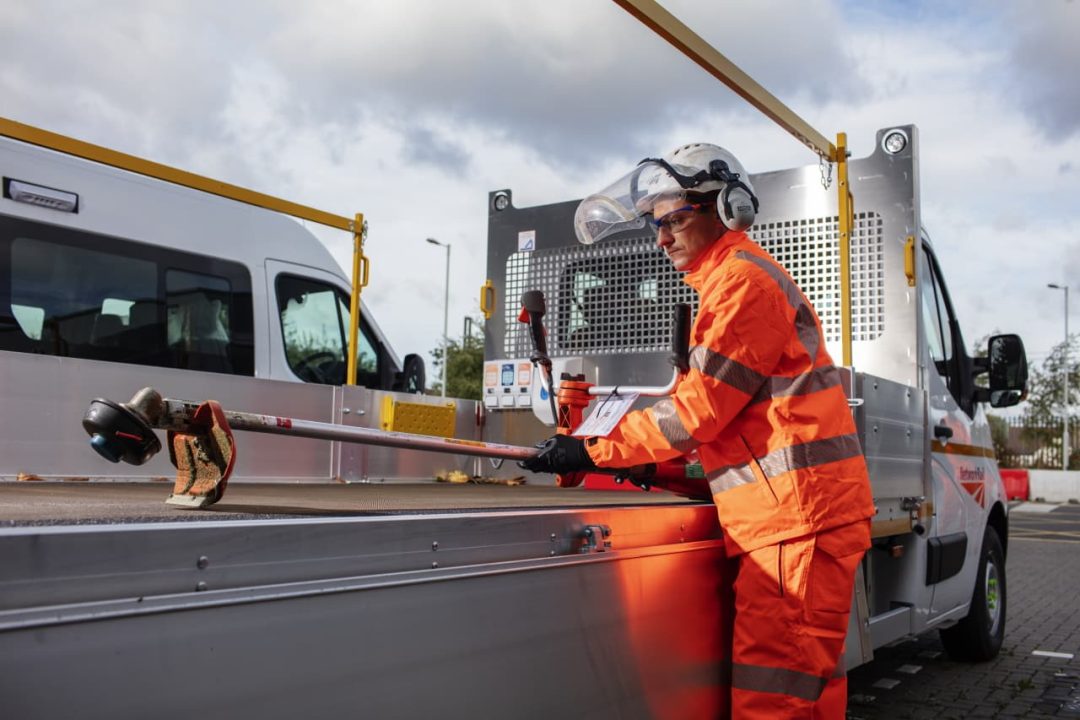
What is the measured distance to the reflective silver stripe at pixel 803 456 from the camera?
98.7 inches

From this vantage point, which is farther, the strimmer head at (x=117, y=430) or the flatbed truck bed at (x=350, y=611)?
the strimmer head at (x=117, y=430)

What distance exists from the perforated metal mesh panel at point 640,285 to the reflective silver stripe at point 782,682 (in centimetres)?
212

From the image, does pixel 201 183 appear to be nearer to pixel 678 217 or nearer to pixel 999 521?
pixel 678 217

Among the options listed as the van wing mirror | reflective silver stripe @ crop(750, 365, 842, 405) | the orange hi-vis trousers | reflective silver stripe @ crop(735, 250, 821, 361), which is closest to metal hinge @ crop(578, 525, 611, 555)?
the orange hi-vis trousers

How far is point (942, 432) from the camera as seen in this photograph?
14.6ft

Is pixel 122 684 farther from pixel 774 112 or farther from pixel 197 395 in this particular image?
pixel 774 112

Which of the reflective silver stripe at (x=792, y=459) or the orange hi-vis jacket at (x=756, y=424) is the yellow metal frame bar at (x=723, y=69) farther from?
the reflective silver stripe at (x=792, y=459)

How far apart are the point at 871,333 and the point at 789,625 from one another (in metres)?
2.15

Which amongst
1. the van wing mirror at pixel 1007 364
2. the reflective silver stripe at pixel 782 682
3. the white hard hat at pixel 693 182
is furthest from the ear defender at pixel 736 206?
the van wing mirror at pixel 1007 364

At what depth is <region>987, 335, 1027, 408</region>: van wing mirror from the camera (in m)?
5.00

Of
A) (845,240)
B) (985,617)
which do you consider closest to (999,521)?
(985,617)

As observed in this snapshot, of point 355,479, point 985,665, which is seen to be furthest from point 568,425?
point 985,665

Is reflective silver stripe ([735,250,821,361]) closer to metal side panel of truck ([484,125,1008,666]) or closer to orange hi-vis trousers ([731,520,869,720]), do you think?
orange hi-vis trousers ([731,520,869,720])

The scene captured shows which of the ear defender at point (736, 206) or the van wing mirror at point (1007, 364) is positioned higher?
the ear defender at point (736, 206)
